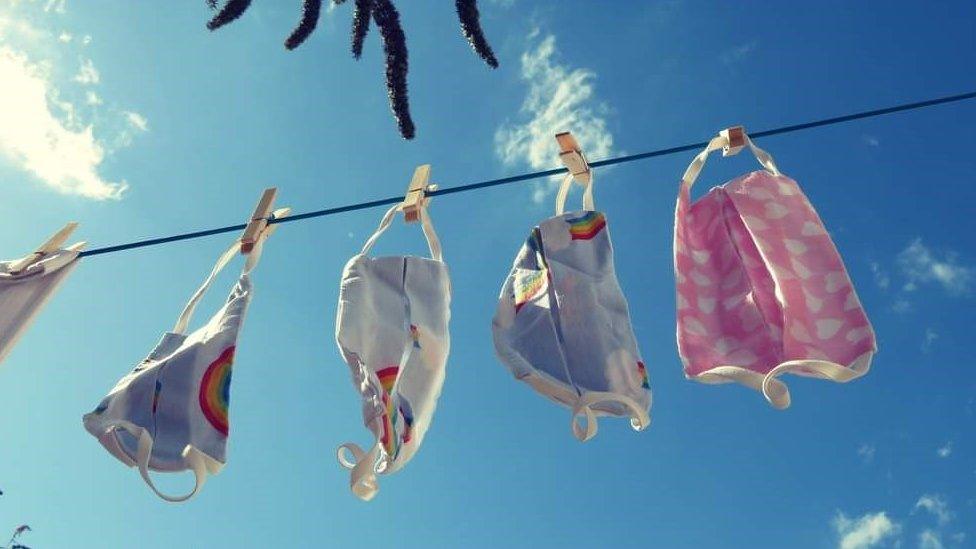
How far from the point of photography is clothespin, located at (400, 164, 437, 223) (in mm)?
2387

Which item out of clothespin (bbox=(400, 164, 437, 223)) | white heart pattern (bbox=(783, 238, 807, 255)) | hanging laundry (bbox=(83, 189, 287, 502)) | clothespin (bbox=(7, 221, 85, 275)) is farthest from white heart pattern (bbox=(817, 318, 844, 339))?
clothespin (bbox=(7, 221, 85, 275))

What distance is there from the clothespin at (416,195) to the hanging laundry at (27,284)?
1051 millimetres

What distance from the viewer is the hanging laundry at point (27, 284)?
254 centimetres

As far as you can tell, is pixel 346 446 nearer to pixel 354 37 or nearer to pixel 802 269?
pixel 802 269

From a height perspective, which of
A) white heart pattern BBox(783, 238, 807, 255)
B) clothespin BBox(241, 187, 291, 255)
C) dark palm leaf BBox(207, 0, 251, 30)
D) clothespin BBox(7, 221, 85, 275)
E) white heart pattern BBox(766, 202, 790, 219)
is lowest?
white heart pattern BBox(783, 238, 807, 255)

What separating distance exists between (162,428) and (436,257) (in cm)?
75

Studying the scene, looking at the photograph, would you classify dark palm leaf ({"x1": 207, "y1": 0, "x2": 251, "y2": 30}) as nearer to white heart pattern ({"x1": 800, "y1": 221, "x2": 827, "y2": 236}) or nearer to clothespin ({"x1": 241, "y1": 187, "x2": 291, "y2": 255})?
clothespin ({"x1": 241, "y1": 187, "x2": 291, "y2": 255})

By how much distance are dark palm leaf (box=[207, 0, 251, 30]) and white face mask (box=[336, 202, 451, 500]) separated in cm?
135

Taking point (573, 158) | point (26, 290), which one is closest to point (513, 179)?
point (573, 158)

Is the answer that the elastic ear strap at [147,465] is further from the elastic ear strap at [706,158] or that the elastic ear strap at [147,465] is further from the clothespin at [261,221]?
the elastic ear strap at [706,158]

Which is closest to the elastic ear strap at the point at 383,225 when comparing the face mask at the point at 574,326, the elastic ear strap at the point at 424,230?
the elastic ear strap at the point at 424,230

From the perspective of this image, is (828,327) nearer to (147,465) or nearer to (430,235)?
(430,235)

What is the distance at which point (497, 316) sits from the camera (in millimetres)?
1989

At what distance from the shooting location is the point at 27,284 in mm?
2613
